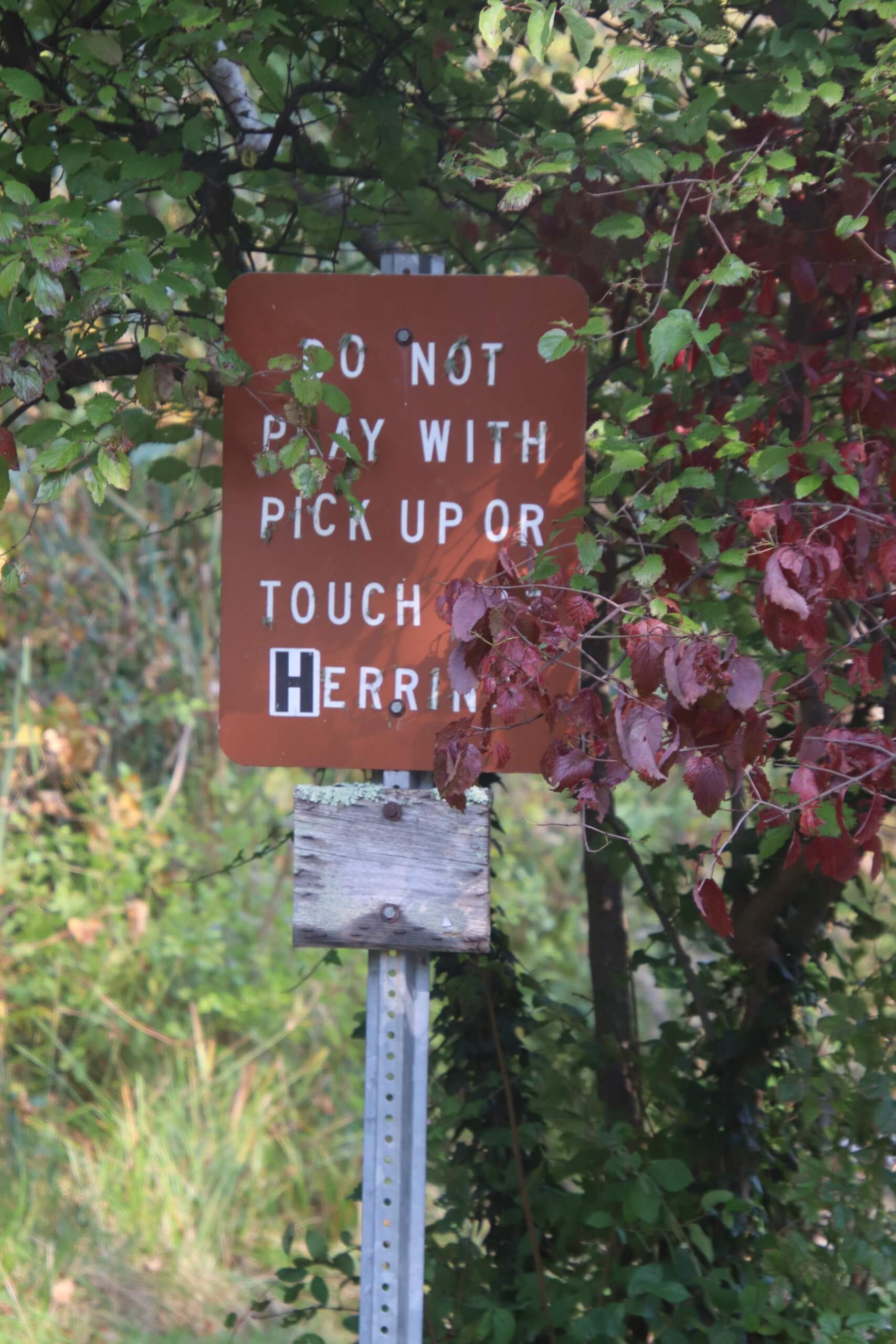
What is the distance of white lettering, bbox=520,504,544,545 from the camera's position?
1.71m

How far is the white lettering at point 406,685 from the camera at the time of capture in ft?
5.54

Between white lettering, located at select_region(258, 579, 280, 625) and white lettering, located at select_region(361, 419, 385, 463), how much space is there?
215mm

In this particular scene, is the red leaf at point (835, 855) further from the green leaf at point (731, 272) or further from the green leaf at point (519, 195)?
the green leaf at point (519, 195)

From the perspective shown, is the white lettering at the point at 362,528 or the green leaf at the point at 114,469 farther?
the white lettering at the point at 362,528

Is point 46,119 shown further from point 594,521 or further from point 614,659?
point 614,659

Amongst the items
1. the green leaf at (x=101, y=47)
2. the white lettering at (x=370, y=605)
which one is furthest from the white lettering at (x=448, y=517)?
the green leaf at (x=101, y=47)

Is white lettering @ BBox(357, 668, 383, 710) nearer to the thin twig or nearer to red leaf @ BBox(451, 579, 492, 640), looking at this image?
red leaf @ BBox(451, 579, 492, 640)

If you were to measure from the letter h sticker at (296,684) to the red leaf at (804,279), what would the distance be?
96 cm

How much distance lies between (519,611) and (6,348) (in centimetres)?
80

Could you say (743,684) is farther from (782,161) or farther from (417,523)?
(782,161)

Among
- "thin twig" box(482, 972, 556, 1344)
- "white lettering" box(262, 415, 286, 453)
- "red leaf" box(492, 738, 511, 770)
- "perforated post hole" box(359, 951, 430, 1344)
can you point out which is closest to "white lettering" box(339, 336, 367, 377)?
"white lettering" box(262, 415, 286, 453)

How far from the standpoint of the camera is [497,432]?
1.71 meters

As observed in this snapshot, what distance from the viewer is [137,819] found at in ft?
16.5

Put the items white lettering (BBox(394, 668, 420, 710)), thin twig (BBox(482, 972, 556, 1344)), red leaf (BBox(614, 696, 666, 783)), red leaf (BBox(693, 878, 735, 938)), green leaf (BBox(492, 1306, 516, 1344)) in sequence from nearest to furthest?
red leaf (BBox(614, 696, 666, 783)), red leaf (BBox(693, 878, 735, 938)), white lettering (BBox(394, 668, 420, 710)), green leaf (BBox(492, 1306, 516, 1344)), thin twig (BBox(482, 972, 556, 1344))
